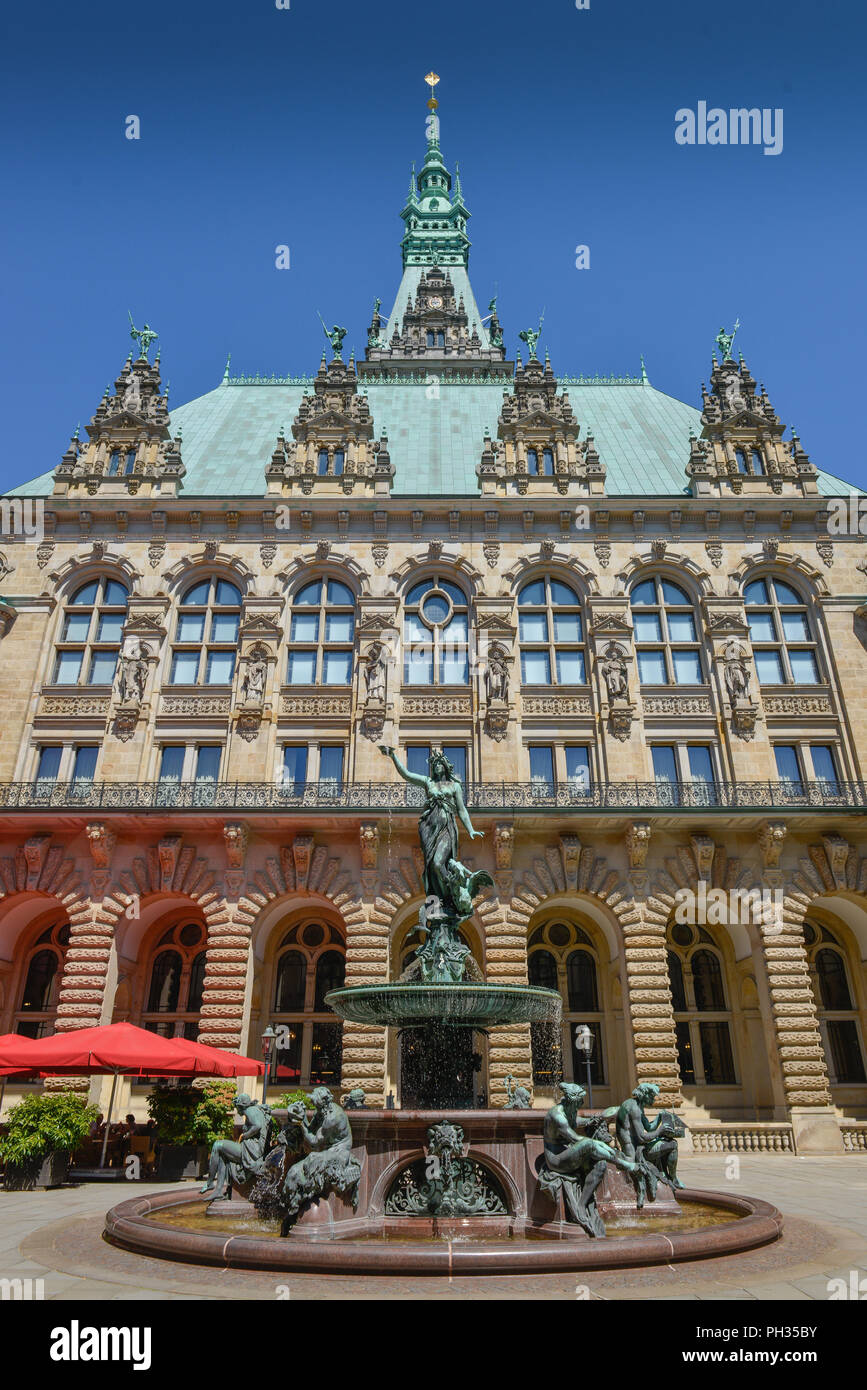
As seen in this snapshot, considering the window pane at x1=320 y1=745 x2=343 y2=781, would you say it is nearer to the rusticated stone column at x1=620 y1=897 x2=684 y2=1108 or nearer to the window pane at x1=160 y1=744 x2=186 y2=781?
the window pane at x1=160 y1=744 x2=186 y2=781

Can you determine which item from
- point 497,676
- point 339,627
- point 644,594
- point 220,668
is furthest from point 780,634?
point 220,668

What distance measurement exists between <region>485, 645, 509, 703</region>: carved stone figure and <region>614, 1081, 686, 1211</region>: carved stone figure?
1729 centimetres

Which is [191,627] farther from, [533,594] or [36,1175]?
[36,1175]

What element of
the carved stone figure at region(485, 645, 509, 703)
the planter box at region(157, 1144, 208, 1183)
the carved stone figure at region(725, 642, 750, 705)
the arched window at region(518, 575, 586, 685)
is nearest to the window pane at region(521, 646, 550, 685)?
the arched window at region(518, 575, 586, 685)

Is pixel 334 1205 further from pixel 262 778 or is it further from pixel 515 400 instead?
pixel 515 400

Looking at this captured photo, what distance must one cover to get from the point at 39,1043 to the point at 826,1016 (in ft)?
72.3

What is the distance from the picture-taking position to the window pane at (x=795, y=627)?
28.7m

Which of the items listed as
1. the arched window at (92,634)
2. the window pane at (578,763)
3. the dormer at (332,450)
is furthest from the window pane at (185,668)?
the window pane at (578,763)

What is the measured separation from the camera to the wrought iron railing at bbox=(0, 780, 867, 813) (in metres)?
24.7

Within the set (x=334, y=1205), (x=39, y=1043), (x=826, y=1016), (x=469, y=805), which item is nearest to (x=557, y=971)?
(x=469, y=805)

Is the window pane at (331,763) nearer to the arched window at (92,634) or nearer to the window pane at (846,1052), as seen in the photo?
the arched window at (92,634)
